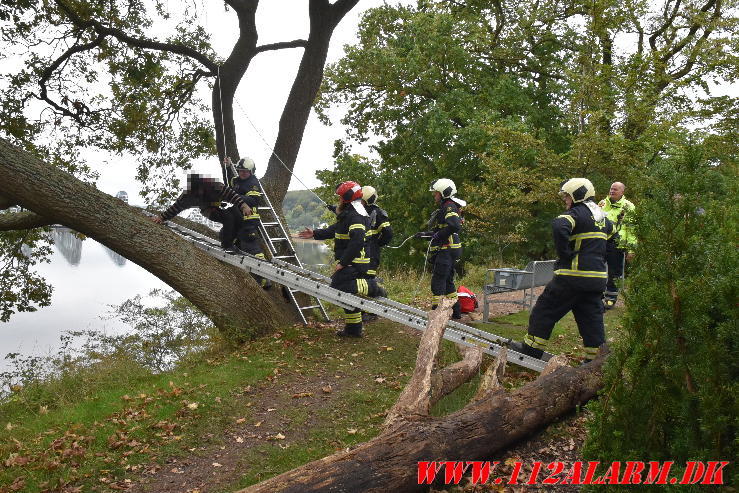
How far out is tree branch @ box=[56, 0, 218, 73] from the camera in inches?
419

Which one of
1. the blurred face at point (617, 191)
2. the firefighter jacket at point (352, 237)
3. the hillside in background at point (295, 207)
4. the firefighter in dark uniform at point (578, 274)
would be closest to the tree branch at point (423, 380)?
the firefighter in dark uniform at point (578, 274)

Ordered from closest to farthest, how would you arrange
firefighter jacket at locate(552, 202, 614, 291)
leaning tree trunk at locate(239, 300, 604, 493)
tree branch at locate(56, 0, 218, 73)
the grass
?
leaning tree trunk at locate(239, 300, 604, 493), the grass, firefighter jacket at locate(552, 202, 614, 291), tree branch at locate(56, 0, 218, 73)

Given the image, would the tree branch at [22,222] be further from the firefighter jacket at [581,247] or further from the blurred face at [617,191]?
the blurred face at [617,191]

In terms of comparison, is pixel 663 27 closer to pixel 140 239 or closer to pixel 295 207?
pixel 295 207

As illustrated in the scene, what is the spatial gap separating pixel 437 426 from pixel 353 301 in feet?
12.1

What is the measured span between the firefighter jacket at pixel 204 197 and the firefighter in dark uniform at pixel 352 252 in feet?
5.66

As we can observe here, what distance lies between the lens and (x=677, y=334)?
254 centimetres

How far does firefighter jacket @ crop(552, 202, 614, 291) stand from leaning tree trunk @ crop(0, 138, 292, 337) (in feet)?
15.7

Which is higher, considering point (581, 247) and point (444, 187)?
point (444, 187)

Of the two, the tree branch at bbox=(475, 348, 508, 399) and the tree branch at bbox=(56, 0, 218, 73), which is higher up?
the tree branch at bbox=(56, 0, 218, 73)

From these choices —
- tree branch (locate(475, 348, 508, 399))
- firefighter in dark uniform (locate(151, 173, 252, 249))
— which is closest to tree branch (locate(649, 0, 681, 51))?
firefighter in dark uniform (locate(151, 173, 252, 249))

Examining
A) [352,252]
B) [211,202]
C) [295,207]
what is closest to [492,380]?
[352,252]

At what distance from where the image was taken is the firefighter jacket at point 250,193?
9.33 meters

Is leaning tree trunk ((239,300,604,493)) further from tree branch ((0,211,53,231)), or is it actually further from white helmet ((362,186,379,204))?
tree branch ((0,211,53,231))
